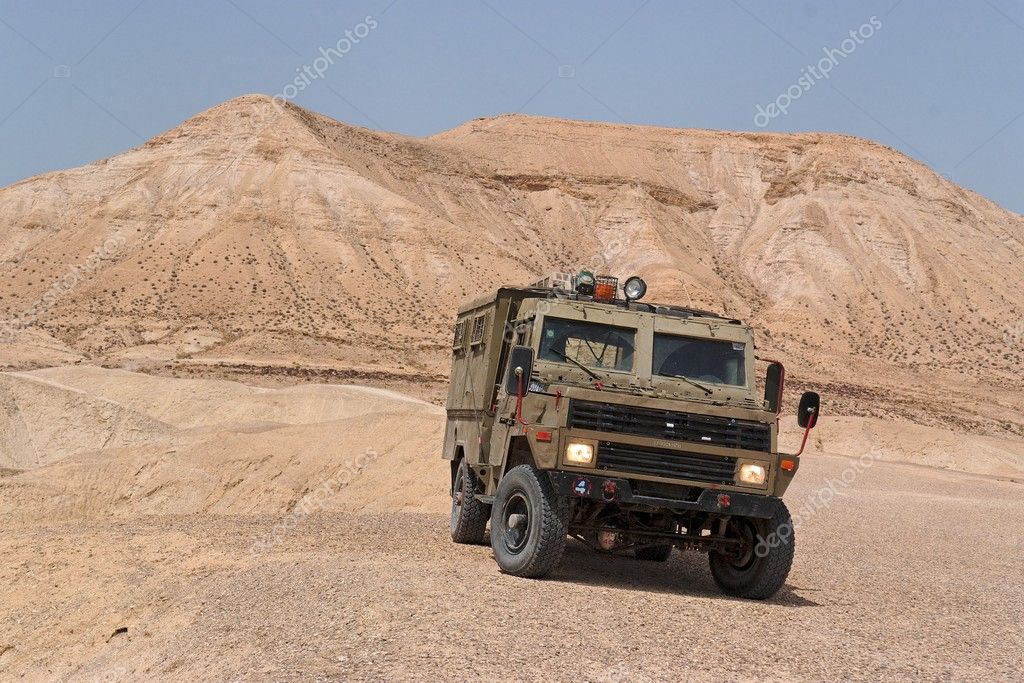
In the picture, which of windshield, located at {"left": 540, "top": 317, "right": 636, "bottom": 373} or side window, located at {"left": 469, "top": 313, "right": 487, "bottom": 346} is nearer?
windshield, located at {"left": 540, "top": 317, "right": 636, "bottom": 373}

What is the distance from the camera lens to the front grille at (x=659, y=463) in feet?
35.9

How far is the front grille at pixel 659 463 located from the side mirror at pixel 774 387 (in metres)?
0.97

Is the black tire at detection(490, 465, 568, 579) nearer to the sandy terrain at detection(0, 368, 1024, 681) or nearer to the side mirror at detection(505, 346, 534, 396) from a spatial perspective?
the sandy terrain at detection(0, 368, 1024, 681)

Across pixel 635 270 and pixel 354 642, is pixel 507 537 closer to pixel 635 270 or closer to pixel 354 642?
pixel 354 642

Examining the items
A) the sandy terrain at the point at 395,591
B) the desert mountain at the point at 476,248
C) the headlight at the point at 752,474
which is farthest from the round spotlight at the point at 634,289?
the desert mountain at the point at 476,248

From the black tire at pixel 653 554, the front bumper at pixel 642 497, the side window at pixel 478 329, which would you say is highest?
the side window at pixel 478 329

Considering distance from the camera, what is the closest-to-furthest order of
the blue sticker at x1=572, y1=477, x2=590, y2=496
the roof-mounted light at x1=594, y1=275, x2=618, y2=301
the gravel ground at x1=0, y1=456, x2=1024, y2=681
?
the gravel ground at x1=0, y1=456, x2=1024, y2=681 < the blue sticker at x1=572, y1=477, x2=590, y2=496 < the roof-mounted light at x1=594, y1=275, x2=618, y2=301

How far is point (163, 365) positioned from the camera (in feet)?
192

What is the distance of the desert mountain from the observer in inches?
2625

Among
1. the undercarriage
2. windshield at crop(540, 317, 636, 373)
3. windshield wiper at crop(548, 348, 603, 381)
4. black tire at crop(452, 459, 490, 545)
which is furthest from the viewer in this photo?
black tire at crop(452, 459, 490, 545)

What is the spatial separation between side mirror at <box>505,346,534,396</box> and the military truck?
0.05 ft

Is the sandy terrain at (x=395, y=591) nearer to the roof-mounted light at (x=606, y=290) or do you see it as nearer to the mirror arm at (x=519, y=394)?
the mirror arm at (x=519, y=394)

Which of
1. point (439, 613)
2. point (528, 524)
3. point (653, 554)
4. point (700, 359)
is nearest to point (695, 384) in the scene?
point (700, 359)

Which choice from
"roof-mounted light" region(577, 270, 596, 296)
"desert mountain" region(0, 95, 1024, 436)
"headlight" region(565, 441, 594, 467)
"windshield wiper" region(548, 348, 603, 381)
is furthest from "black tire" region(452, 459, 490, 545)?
"desert mountain" region(0, 95, 1024, 436)
